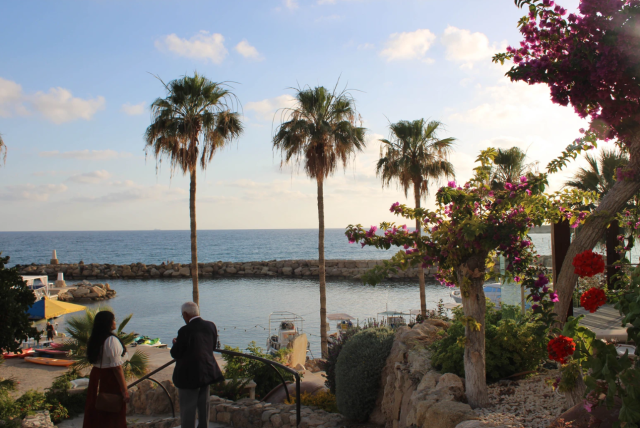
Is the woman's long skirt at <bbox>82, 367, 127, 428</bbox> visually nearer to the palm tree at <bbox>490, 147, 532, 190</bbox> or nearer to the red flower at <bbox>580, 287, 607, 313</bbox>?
the red flower at <bbox>580, 287, 607, 313</bbox>

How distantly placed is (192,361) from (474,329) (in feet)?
9.65

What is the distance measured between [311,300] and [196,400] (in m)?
35.2

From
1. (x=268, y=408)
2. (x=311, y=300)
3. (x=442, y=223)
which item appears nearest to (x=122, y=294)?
(x=311, y=300)

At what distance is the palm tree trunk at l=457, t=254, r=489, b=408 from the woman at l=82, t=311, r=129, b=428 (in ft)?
11.7

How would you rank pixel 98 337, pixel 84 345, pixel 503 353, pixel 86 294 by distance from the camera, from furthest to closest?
pixel 86 294, pixel 84 345, pixel 503 353, pixel 98 337

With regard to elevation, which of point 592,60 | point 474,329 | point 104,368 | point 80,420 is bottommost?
point 80,420

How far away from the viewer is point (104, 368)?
470cm

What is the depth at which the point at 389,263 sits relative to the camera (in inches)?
189

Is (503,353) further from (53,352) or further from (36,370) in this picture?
(53,352)

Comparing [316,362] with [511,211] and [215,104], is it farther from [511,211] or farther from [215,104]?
[511,211]

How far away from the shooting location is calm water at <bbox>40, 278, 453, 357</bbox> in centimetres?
2831

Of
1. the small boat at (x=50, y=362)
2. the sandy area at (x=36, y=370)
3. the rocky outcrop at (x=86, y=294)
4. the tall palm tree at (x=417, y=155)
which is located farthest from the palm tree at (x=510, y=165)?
the rocky outcrop at (x=86, y=294)

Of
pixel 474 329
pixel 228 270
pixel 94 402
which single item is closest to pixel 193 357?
pixel 94 402

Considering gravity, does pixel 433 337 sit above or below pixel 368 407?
above
